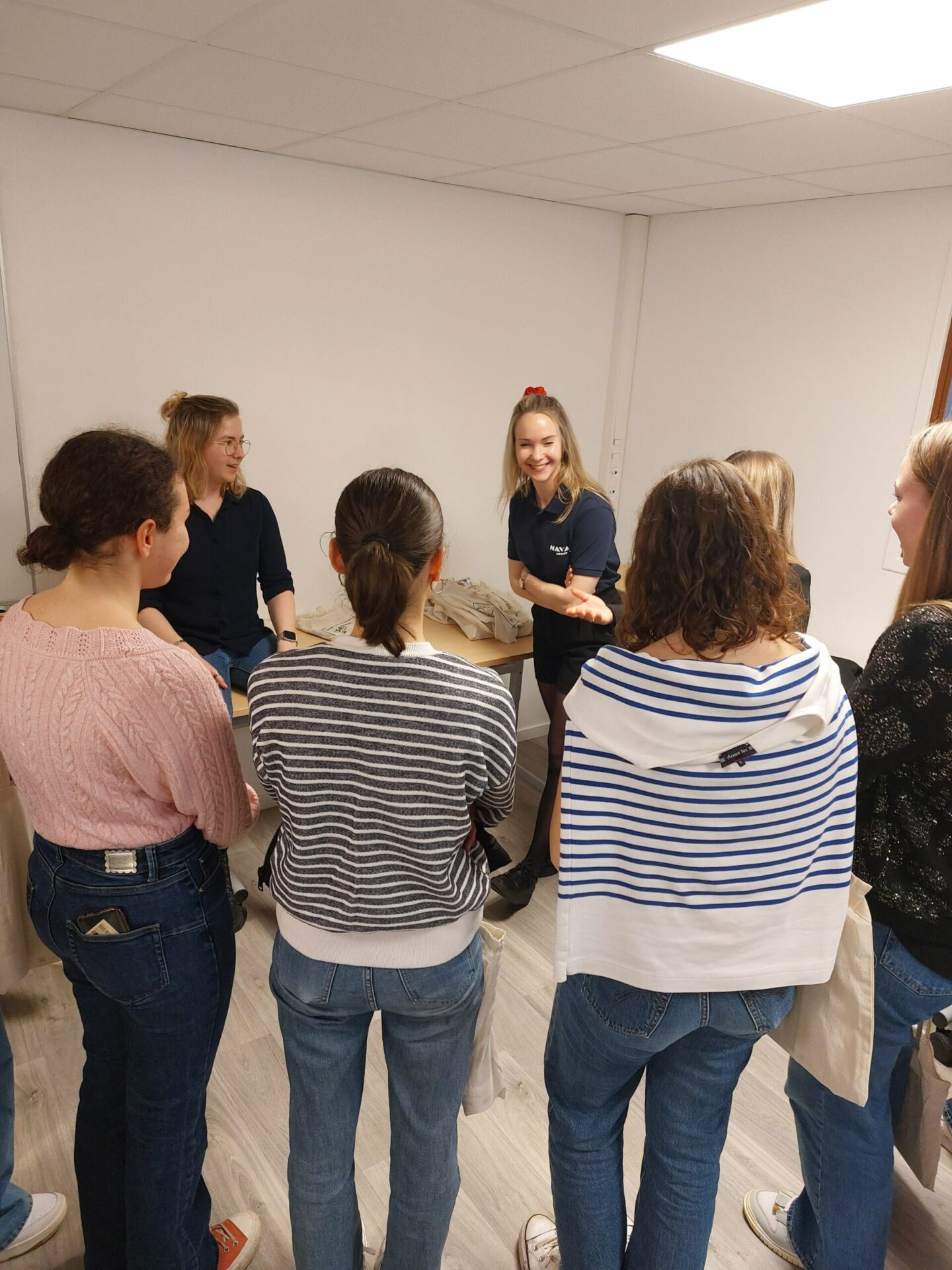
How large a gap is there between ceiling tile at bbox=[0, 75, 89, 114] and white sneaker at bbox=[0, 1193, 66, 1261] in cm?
261

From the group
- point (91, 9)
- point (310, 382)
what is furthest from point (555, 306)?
point (91, 9)

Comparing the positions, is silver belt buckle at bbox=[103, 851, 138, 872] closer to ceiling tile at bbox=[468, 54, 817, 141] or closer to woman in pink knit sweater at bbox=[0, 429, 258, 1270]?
woman in pink knit sweater at bbox=[0, 429, 258, 1270]

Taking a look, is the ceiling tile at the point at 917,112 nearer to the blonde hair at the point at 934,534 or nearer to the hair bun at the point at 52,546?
the blonde hair at the point at 934,534

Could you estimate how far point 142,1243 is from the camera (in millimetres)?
1479

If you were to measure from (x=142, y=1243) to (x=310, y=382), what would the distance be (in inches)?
107

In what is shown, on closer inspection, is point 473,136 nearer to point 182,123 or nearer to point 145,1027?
point 182,123

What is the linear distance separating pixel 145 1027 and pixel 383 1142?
99 cm

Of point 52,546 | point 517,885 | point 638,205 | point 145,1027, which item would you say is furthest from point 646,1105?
point 638,205

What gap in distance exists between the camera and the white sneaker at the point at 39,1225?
5.78 feet

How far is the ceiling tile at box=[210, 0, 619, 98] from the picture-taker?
1.59 m

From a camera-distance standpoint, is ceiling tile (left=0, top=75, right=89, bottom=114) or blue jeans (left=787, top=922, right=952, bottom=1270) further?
ceiling tile (left=0, top=75, right=89, bottom=114)

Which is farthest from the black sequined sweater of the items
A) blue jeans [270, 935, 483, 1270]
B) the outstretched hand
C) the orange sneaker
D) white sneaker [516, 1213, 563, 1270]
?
the orange sneaker

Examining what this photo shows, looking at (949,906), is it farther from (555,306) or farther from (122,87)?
(555,306)

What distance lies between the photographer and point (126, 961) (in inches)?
50.8
